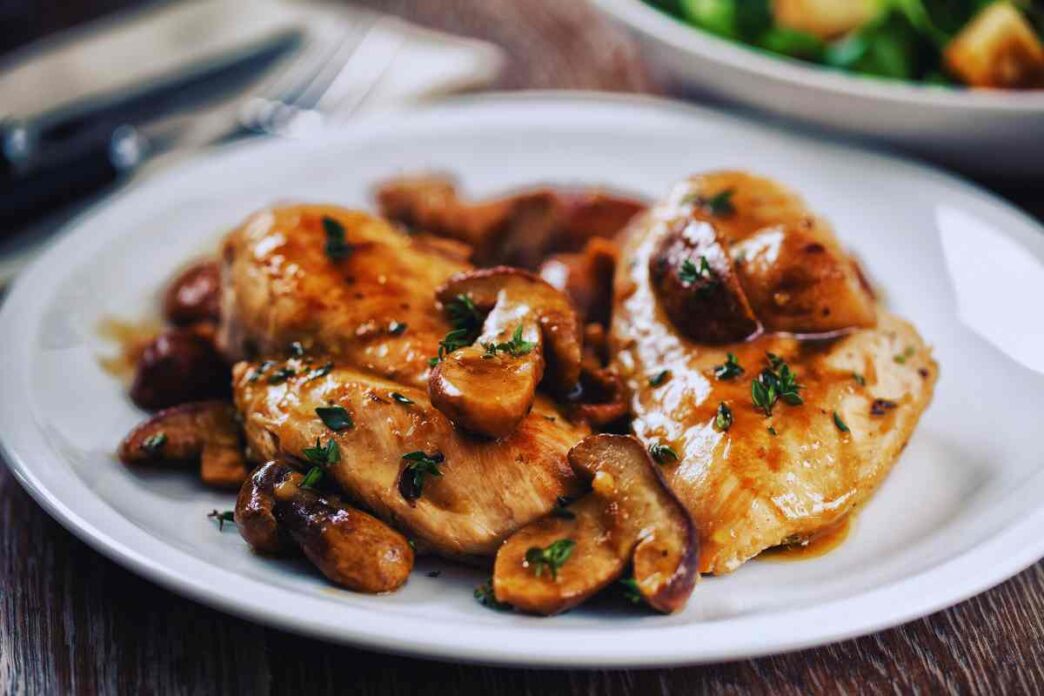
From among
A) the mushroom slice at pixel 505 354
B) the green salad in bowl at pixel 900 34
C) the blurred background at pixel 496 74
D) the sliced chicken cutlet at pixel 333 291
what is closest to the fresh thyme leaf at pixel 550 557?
the mushroom slice at pixel 505 354

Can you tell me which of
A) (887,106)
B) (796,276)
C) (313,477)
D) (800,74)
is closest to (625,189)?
(800,74)

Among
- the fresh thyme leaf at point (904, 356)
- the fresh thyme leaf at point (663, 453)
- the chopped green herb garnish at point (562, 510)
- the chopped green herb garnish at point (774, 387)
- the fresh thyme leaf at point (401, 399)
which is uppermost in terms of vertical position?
the fresh thyme leaf at point (401, 399)

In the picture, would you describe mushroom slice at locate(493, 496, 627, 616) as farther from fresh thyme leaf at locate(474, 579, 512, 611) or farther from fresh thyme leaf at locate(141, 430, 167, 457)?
fresh thyme leaf at locate(141, 430, 167, 457)

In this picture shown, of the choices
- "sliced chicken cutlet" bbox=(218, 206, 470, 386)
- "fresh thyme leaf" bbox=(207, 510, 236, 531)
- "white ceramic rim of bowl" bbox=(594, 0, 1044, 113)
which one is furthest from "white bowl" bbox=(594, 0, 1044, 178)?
"fresh thyme leaf" bbox=(207, 510, 236, 531)

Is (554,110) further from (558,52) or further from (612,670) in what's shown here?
(612,670)

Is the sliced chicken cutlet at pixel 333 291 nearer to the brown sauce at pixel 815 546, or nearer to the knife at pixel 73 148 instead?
the brown sauce at pixel 815 546

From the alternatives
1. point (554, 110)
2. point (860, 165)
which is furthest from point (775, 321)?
point (554, 110)

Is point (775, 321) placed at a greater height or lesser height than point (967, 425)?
greater
